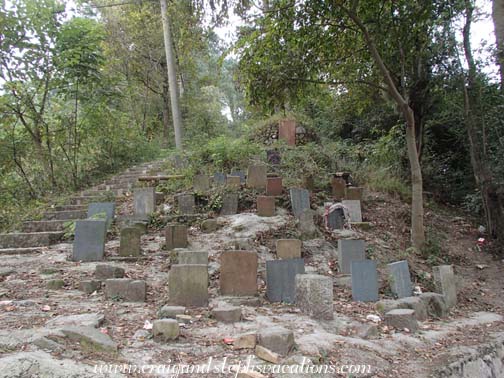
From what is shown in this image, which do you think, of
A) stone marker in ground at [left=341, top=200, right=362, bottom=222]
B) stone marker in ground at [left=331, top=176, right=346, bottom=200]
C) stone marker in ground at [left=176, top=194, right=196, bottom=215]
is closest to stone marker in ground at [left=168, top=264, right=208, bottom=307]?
stone marker in ground at [left=176, top=194, right=196, bottom=215]

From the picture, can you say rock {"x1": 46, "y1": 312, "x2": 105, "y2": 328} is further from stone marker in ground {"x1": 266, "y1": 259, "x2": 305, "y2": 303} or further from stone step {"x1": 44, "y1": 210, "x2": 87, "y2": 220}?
stone step {"x1": 44, "y1": 210, "x2": 87, "y2": 220}

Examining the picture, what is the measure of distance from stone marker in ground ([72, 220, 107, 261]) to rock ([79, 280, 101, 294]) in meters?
1.04

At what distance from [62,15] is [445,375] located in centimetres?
938

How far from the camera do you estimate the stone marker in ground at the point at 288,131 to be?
31.2ft

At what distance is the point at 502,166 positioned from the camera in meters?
7.58

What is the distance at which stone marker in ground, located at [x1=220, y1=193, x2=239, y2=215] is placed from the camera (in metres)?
6.28

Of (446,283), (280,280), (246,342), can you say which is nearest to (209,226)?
(280,280)

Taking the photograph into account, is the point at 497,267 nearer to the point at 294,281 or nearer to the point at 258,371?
the point at 294,281

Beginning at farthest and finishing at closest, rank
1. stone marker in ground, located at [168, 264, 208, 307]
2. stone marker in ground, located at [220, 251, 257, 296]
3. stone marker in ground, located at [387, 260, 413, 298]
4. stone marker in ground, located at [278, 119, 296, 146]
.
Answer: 1. stone marker in ground, located at [278, 119, 296, 146]
2. stone marker in ground, located at [387, 260, 413, 298]
3. stone marker in ground, located at [220, 251, 257, 296]
4. stone marker in ground, located at [168, 264, 208, 307]

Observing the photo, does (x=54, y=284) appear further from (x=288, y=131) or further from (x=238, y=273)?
(x=288, y=131)

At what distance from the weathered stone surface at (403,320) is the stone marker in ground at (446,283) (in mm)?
1169

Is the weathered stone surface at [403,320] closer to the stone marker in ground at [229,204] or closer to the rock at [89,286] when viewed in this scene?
the rock at [89,286]

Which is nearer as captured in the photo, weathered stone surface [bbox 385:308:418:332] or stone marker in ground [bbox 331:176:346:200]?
weathered stone surface [bbox 385:308:418:332]

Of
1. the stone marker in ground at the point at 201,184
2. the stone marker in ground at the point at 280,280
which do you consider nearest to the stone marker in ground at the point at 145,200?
the stone marker in ground at the point at 201,184
